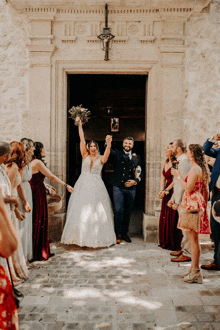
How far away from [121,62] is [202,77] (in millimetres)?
1664

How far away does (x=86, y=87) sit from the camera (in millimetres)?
9180

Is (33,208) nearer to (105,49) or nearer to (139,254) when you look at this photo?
(139,254)

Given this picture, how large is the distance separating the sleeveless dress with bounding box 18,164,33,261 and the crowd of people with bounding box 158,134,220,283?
2.15 metres

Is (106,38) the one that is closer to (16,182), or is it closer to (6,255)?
(16,182)

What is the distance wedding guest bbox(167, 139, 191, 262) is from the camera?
4199 mm

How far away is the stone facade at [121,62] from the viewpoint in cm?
525

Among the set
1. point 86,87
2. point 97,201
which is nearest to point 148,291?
point 97,201

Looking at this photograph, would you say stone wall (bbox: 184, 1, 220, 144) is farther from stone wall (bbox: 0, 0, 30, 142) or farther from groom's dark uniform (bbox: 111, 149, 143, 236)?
stone wall (bbox: 0, 0, 30, 142)

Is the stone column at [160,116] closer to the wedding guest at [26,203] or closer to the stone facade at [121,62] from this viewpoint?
the stone facade at [121,62]

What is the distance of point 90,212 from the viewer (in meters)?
4.87

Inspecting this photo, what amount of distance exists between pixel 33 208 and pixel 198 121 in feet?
11.8

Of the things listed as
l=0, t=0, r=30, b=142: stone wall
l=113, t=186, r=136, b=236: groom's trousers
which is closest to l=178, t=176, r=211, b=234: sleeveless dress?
l=113, t=186, r=136, b=236: groom's trousers

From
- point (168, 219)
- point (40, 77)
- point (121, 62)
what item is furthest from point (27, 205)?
point (121, 62)

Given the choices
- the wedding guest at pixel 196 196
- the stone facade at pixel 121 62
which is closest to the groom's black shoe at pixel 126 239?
the stone facade at pixel 121 62
